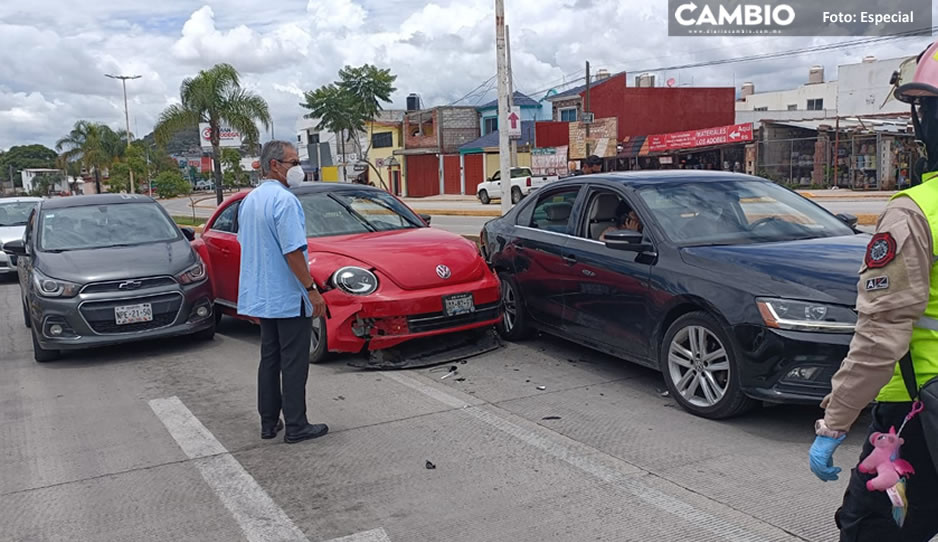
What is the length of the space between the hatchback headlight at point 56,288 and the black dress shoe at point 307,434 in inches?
131

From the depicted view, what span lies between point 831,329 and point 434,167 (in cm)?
5140

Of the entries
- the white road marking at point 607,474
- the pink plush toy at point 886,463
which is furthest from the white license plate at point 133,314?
the pink plush toy at point 886,463

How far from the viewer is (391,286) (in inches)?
261

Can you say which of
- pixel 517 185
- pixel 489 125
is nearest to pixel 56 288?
A: pixel 517 185

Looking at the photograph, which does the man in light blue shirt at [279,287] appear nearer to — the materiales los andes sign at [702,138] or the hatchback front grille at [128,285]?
the hatchback front grille at [128,285]

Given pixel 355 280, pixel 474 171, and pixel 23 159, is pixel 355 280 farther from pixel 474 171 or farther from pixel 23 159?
pixel 23 159

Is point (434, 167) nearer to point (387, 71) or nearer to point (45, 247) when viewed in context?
point (387, 71)

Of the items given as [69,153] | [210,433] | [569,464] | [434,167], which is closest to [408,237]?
[210,433]

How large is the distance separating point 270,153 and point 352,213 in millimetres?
2801

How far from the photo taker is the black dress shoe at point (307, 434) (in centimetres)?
508

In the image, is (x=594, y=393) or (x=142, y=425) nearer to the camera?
(x=142, y=425)

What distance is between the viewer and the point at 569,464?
4.55 m

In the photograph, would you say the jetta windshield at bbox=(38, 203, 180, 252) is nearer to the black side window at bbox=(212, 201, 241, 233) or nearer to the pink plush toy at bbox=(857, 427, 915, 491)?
the black side window at bbox=(212, 201, 241, 233)

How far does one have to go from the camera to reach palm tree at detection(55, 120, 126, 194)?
195ft
